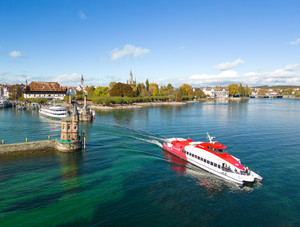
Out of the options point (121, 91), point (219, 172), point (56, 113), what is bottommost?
point (219, 172)

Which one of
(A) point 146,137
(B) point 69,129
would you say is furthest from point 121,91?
(B) point 69,129

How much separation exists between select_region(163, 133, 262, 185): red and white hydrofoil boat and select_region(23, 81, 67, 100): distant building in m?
170

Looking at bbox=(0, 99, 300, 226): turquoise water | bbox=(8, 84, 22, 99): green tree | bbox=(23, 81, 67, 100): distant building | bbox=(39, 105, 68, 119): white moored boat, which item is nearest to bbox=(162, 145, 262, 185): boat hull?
bbox=(0, 99, 300, 226): turquoise water

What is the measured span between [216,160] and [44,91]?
182 metres

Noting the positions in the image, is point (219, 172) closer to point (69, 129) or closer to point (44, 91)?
point (69, 129)

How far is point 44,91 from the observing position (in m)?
181

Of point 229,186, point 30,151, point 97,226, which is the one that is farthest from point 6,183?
point 229,186

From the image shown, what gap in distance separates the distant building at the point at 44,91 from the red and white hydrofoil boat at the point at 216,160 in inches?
6680

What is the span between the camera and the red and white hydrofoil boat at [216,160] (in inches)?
1236

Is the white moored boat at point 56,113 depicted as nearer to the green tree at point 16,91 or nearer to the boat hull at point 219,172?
the boat hull at point 219,172

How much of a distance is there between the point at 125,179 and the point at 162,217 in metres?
10.5

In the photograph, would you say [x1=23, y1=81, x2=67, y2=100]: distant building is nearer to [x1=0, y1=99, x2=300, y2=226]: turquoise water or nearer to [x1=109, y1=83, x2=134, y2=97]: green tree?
[x1=109, y1=83, x2=134, y2=97]: green tree

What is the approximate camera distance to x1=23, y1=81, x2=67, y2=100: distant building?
17576cm

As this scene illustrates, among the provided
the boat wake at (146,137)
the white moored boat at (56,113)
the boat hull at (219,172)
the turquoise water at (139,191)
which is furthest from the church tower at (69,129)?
the white moored boat at (56,113)
